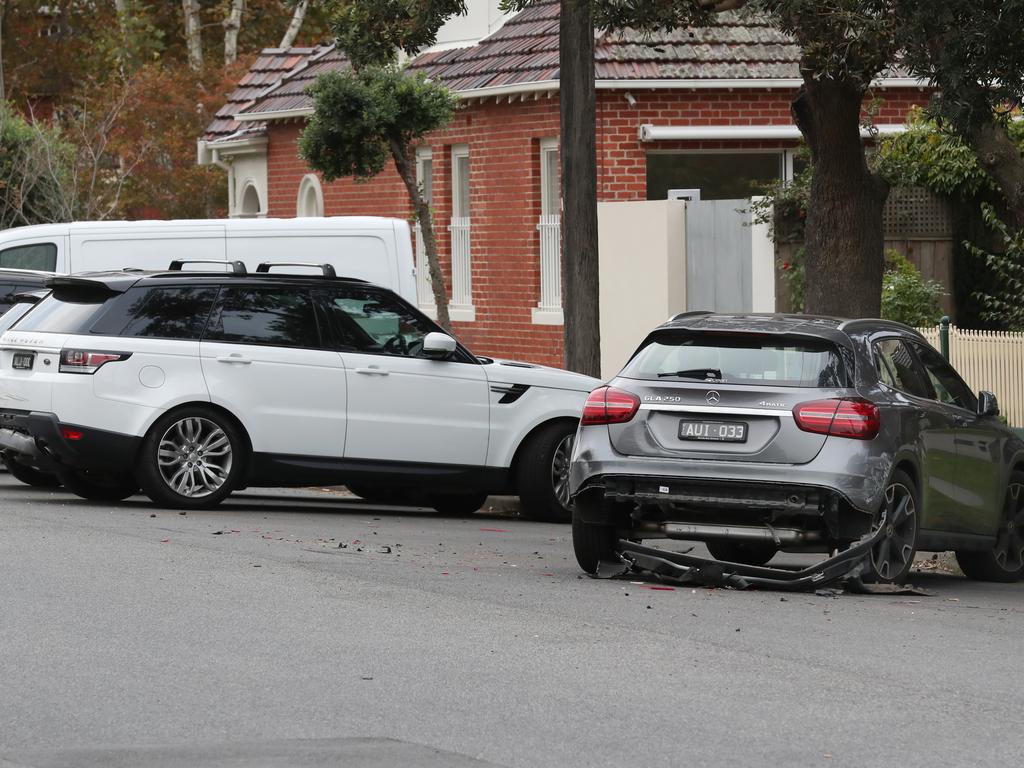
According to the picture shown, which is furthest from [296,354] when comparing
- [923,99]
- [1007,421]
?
[923,99]

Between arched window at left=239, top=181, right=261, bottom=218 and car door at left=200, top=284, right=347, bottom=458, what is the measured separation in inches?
762

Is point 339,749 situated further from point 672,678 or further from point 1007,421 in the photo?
point 1007,421

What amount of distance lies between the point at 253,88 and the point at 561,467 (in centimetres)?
1898

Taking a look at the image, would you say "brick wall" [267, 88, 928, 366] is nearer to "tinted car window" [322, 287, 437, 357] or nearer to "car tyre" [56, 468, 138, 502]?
"tinted car window" [322, 287, 437, 357]

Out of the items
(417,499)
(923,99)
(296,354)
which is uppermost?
(923,99)

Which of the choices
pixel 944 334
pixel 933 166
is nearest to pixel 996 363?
pixel 944 334

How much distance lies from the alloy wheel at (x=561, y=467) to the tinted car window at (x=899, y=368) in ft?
13.2

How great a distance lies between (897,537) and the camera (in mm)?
10758

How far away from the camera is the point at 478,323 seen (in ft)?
84.7

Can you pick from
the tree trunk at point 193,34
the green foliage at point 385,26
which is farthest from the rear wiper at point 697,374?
the tree trunk at point 193,34

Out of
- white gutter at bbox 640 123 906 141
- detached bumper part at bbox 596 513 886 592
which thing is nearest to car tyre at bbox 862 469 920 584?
detached bumper part at bbox 596 513 886 592

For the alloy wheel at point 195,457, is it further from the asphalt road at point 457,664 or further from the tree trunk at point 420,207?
the tree trunk at point 420,207

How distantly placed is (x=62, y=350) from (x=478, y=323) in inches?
479

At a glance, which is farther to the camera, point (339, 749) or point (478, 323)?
point (478, 323)
